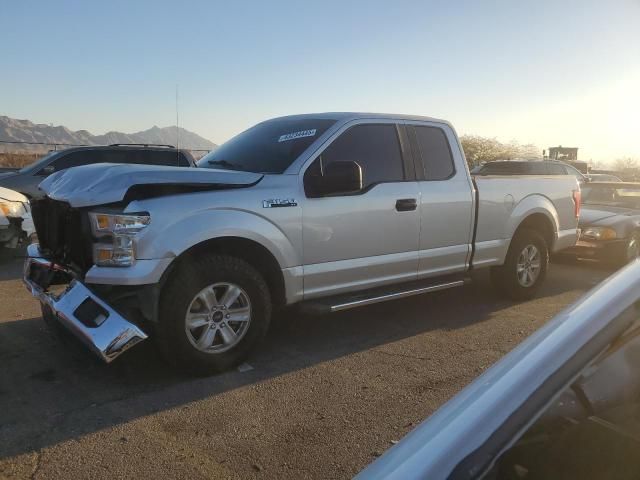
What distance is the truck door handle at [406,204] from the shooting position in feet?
15.8

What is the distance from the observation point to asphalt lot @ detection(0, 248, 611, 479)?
2824 mm

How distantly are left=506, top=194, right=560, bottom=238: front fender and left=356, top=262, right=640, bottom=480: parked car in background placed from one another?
470 cm

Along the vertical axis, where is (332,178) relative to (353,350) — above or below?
→ above

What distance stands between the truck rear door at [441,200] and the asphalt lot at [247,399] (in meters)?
0.66

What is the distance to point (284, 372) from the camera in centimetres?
402

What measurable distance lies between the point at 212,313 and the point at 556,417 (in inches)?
112

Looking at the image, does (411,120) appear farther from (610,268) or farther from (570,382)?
(610,268)

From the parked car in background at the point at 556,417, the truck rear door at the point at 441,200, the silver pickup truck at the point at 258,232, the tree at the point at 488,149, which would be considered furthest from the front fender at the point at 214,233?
the tree at the point at 488,149

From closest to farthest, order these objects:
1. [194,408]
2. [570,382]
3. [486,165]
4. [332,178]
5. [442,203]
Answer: [570,382] → [194,408] → [332,178] → [442,203] → [486,165]

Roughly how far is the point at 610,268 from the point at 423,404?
652 cm

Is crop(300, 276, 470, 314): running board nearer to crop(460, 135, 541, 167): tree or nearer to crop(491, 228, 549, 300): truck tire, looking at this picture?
crop(491, 228, 549, 300): truck tire

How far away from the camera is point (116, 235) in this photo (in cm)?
349

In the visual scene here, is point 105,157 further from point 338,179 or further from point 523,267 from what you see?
point 523,267

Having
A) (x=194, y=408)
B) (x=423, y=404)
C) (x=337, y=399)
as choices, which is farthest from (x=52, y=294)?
(x=423, y=404)
